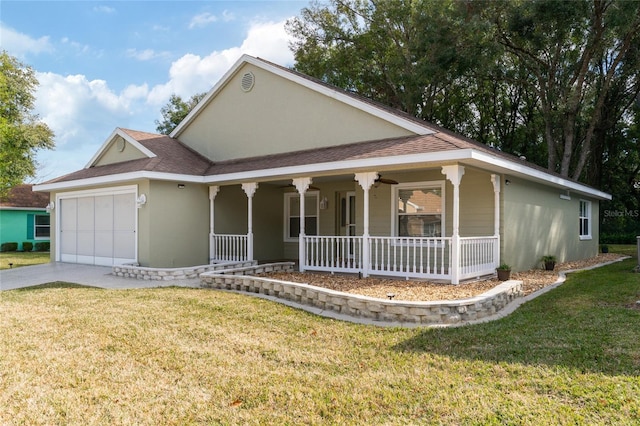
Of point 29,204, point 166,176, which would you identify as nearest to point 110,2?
point 166,176

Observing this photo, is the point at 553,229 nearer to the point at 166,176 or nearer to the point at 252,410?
the point at 166,176

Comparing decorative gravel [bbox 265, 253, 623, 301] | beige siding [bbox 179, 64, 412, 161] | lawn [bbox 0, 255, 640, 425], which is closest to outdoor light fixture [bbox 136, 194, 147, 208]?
beige siding [bbox 179, 64, 412, 161]

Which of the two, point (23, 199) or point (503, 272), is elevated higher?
point (23, 199)

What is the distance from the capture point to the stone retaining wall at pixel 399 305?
20.4 feet

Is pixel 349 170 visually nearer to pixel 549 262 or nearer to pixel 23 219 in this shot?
pixel 549 262

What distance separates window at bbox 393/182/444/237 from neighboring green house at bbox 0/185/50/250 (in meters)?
21.3

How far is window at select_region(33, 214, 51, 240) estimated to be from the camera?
1006 inches

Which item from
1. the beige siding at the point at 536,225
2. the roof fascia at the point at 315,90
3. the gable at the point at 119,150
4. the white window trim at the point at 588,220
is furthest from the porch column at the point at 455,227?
the white window trim at the point at 588,220

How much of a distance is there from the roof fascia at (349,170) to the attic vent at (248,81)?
323cm

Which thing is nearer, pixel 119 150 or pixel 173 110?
pixel 119 150

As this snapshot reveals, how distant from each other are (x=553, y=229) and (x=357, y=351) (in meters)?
11.1

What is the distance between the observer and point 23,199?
83.9 feet

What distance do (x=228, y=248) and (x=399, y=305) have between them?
26.1ft

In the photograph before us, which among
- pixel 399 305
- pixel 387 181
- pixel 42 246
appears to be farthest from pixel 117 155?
pixel 42 246
